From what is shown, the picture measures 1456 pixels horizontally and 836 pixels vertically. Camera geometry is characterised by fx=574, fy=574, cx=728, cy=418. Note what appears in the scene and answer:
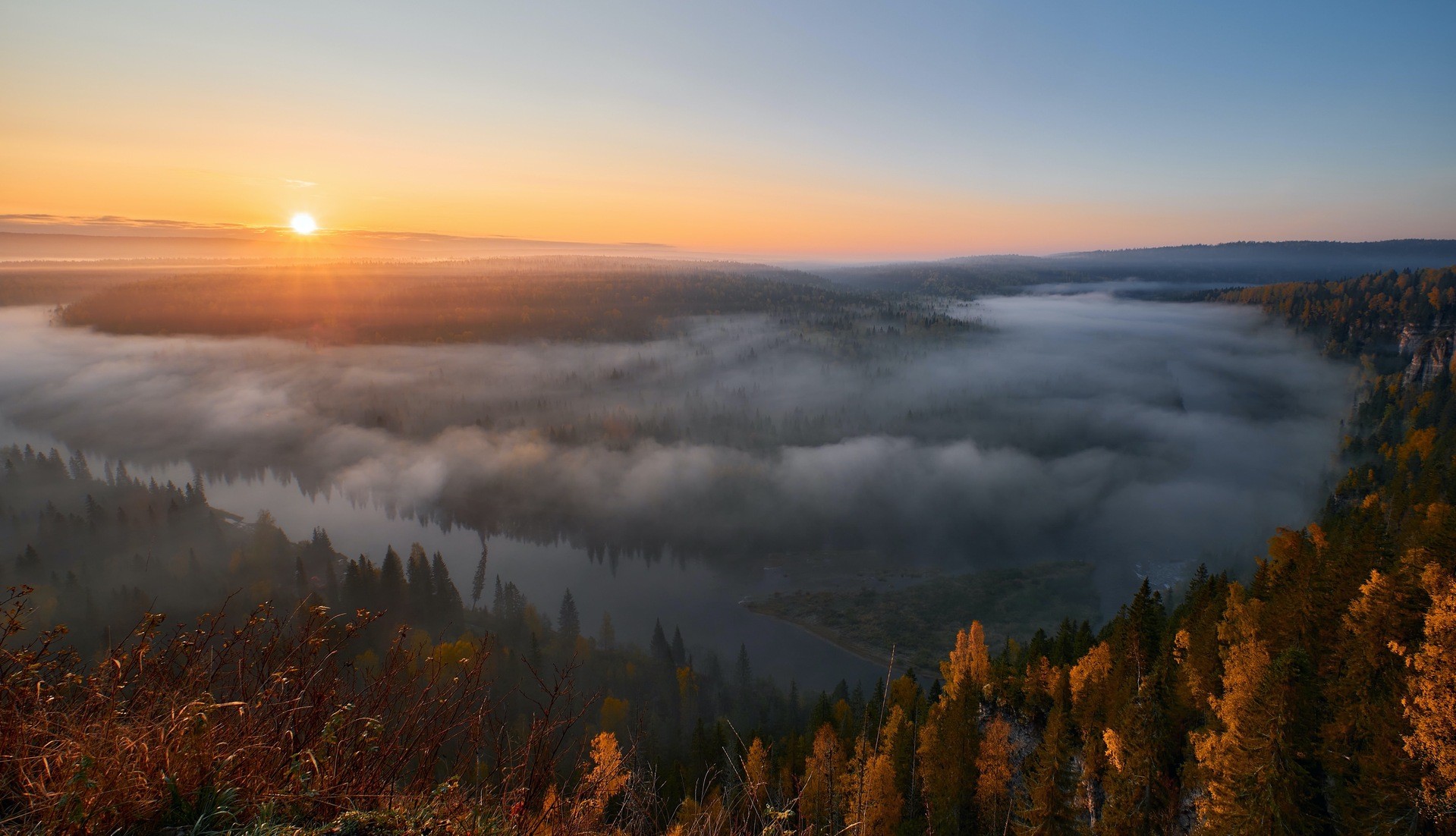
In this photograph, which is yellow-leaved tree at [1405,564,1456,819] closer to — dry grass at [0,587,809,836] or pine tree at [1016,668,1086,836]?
pine tree at [1016,668,1086,836]

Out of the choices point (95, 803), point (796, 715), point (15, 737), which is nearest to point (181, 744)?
point (95, 803)

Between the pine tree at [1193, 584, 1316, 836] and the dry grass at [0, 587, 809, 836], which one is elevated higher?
the dry grass at [0, 587, 809, 836]

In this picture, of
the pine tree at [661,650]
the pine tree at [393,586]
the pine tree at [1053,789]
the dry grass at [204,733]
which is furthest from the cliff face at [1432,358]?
the pine tree at [393,586]

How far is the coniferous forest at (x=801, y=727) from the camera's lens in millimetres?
4031

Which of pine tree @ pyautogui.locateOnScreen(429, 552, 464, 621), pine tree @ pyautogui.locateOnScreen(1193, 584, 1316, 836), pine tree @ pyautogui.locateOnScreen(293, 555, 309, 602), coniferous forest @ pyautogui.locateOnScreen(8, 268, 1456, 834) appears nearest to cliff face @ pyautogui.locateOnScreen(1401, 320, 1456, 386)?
coniferous forest @ pyautogui.locateOnScreen(8, 268, 1456, 834)

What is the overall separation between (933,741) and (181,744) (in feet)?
76.8

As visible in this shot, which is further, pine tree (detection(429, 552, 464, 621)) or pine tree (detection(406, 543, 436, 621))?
pine tree (detection(429, 552, 464, 621))

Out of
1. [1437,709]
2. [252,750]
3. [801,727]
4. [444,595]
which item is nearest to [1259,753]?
[1437,709]

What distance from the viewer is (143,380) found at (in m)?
194

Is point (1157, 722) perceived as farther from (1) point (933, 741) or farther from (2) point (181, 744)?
(2) point (181, 744)

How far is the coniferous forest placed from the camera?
4031 mm

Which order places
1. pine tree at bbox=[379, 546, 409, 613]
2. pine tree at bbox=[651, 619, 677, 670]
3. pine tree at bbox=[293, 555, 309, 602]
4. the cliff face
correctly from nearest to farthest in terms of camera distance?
1. pine tree at bbox=[293, 555, 309, 602]
2. pine tree at bbox=[379, 546, 409, 613]
3. pine tree at bbox=[651, 619, 677, 670]
4. the cliff face

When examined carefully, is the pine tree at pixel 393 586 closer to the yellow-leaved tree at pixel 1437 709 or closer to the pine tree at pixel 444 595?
the pine tree at pixel 444 595

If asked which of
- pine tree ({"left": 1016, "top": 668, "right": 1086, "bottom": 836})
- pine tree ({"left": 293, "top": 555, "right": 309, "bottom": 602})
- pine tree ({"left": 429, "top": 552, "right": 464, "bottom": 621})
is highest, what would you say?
pine tree ({"left": 1016, "top": 668, "right": 1086, "bottom": 836})
